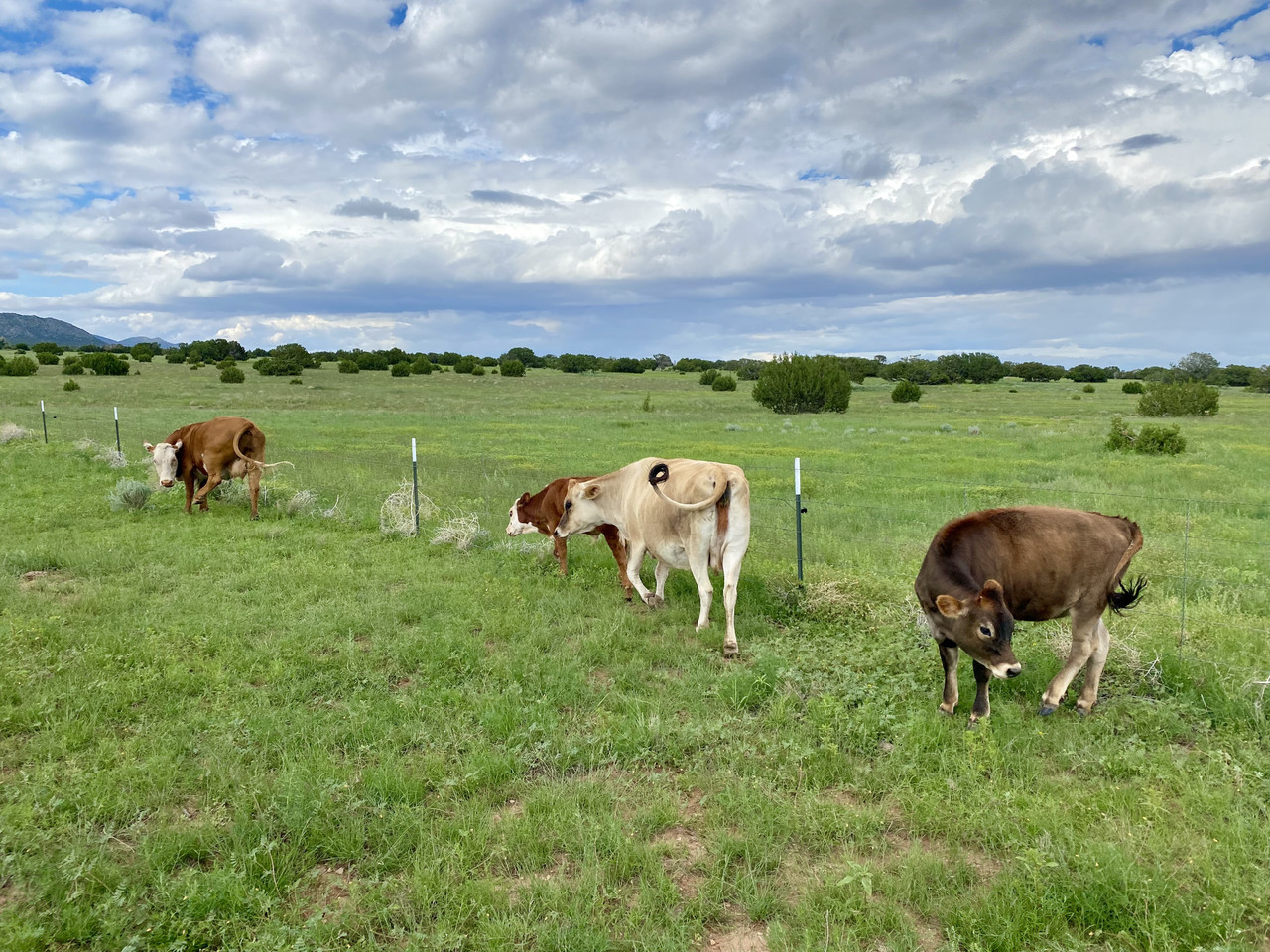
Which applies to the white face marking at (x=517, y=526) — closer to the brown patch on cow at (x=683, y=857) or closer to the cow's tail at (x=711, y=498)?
the cow's tail at (x=711, y=498)

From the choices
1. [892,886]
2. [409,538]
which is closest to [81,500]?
[409,538]

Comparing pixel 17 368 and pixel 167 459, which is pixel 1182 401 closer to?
pixel 167 459

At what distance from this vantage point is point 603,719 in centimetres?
579

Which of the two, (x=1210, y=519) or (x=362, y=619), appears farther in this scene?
(x=1210, y=519)

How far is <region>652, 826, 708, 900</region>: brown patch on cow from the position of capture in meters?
4.08

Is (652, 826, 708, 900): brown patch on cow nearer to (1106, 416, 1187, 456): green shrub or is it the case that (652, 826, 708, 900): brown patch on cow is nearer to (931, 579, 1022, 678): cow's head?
(931, 579, 1022, 678): cow's head

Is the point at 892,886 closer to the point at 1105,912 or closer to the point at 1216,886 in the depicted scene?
the point at 1105,912

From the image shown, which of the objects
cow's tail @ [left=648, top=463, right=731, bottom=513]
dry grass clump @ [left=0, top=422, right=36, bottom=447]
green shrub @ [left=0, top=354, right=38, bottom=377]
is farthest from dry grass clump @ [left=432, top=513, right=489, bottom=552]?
green shrub @ [left=0, top=354, right=38, bottom=377]

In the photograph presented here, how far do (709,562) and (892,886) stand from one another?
13.3ft

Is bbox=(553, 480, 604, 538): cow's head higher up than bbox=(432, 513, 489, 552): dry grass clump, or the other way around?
bbox=(553, 480, 604, 538): cow's head

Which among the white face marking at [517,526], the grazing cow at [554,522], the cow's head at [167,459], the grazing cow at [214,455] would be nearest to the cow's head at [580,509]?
the grazing cow at [554,522]

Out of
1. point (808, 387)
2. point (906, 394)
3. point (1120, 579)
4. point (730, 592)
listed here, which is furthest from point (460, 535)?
point (906, 394)

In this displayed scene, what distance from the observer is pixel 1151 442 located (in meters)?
23.9

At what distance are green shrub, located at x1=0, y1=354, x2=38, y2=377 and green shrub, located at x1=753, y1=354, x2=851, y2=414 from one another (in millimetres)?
57287
